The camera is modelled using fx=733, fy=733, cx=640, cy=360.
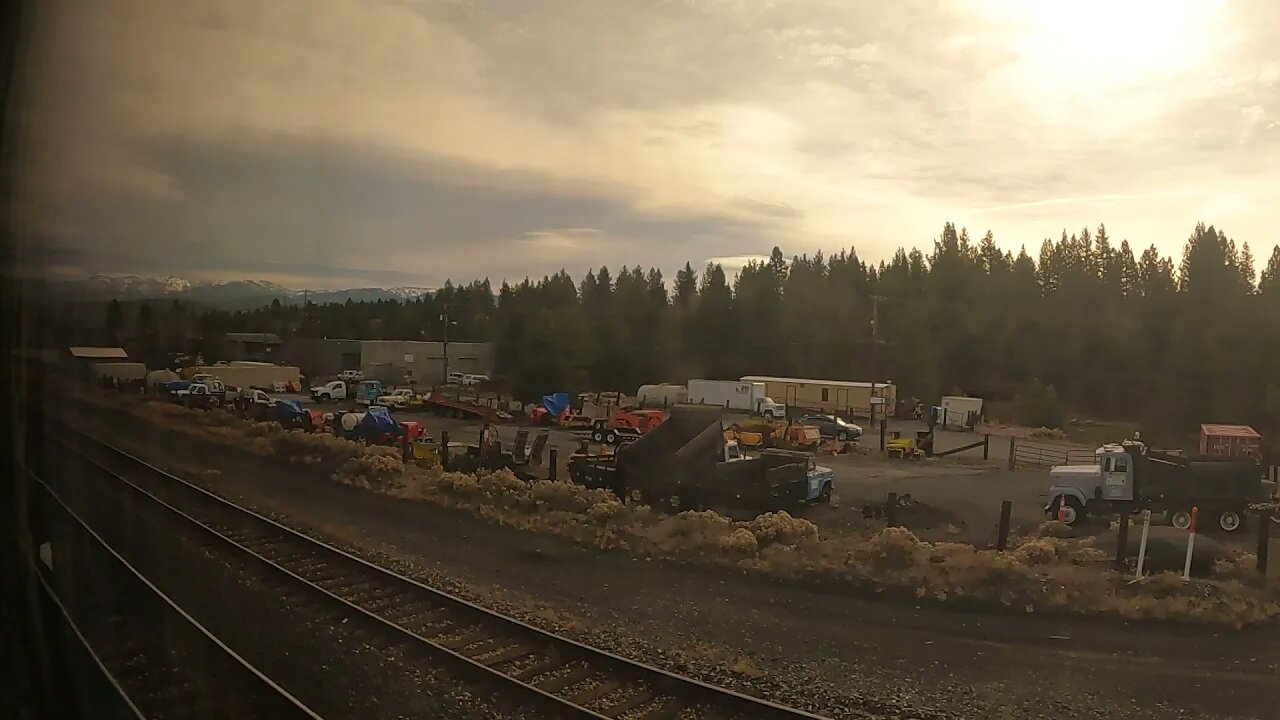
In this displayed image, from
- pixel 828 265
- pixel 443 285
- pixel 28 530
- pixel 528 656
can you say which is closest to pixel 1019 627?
pixel 828 265

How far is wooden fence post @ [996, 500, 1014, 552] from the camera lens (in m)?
2.37

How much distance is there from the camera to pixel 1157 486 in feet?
7.49

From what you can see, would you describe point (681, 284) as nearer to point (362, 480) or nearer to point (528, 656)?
point (528, 656)

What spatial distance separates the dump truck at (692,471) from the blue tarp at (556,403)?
0.20 m

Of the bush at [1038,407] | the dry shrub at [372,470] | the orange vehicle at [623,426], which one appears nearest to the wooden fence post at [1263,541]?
the bush at [1038,407]

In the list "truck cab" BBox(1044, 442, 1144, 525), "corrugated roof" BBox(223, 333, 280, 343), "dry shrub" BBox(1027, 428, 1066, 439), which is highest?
"corrugated roof" BBox(223, 333, 280, 343)

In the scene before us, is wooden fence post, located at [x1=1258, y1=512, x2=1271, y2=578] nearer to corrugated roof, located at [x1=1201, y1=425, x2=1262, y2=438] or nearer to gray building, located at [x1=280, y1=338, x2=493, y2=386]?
corrugated roof, located at [x1=1201, y1=425, x2=1262, y2=438]

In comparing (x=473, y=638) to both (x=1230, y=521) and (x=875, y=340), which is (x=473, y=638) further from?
(x=1230, y=521)

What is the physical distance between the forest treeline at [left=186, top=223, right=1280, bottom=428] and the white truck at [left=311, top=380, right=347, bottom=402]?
29cm

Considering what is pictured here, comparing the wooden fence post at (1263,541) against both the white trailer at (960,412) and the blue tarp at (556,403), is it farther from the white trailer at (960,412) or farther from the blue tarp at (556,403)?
the blue tarp at (556,403)

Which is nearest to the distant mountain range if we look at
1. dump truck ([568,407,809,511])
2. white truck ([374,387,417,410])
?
white truck ([374,387,417,410])

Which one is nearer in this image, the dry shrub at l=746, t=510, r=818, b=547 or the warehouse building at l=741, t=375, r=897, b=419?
the dry shrub at l=746, t=510, r=818, b=547

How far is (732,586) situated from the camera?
2.62m

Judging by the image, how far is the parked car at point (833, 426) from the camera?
2658 mm
